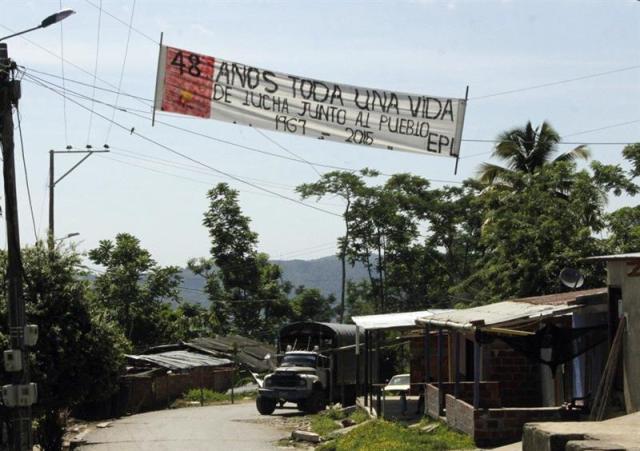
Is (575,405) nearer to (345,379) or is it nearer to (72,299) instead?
(72,299)

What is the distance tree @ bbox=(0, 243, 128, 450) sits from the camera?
2223 centimetres

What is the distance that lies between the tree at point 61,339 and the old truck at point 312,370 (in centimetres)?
1038

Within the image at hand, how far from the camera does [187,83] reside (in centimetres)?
1505

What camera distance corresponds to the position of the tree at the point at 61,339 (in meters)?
22.2

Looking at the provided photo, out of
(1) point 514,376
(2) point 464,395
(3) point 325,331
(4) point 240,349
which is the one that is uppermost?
(3) point 325,331

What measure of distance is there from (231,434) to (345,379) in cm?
1037

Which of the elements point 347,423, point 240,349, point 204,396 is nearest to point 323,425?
point 347,423

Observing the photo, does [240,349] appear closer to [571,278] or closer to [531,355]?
[571,278]

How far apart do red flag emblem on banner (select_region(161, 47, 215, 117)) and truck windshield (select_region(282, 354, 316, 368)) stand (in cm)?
→ 2018

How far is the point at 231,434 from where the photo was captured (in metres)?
26.1

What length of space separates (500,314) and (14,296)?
9246 millimetres

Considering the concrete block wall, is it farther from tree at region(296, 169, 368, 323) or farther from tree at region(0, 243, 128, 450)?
tree at region(296, 169, 368, 323)

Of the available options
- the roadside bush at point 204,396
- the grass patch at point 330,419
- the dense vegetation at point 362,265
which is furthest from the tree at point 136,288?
the grass patch at point 330,419

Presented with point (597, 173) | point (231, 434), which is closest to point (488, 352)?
point (231, 434)
